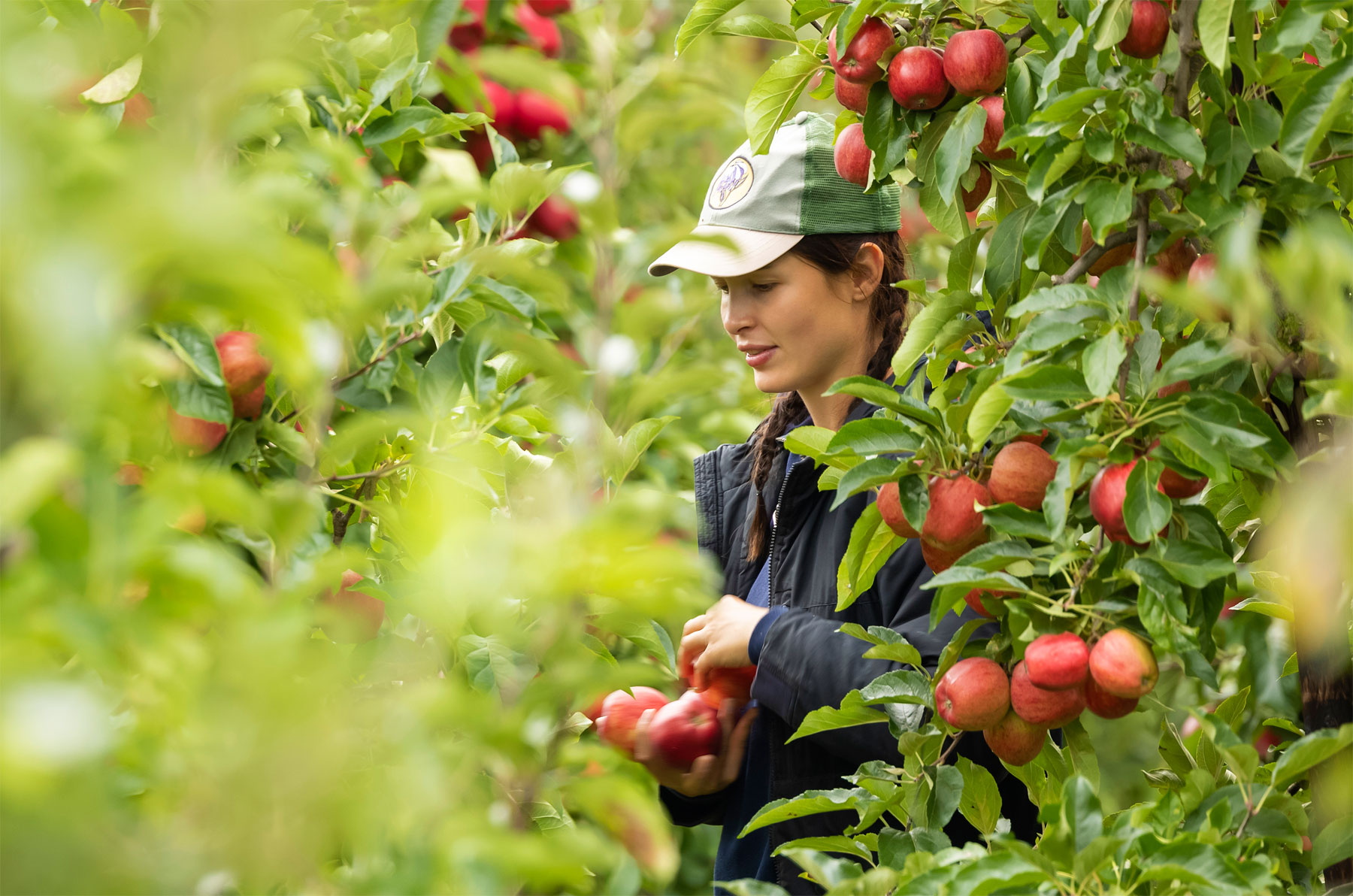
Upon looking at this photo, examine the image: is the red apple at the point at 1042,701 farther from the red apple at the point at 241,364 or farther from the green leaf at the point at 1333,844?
the red apple at the point at 241,364

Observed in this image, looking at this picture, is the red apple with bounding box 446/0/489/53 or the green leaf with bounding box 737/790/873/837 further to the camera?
the red apple with bounding box 446/0/489/53

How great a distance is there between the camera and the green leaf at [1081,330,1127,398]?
955 mm

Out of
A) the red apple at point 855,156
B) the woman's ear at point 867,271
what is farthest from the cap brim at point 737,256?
the red apple at point 855,156

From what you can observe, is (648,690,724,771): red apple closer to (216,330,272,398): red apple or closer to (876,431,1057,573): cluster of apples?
(876,431,1057,573): cluster of apples

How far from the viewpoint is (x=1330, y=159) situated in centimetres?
108

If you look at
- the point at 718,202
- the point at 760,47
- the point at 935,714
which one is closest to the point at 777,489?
the point at 718,202

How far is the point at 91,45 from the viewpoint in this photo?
44 centimetres

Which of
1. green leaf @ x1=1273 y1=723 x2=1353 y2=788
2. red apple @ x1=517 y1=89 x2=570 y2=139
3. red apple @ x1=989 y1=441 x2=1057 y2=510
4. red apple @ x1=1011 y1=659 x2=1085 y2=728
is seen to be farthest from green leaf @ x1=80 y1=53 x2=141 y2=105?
red apple @ x1=517 y1=89 x2=570 y2=139

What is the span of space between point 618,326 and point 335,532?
2.79ft

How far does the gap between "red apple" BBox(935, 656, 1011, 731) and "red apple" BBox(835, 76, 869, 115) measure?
1.94ft

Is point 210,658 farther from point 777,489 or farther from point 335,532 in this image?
point 777,489

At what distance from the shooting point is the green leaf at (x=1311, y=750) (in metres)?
0.93

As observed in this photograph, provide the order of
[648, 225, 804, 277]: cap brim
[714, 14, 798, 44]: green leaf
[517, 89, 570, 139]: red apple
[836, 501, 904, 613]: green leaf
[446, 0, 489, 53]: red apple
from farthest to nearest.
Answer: [517, 89, 570, 139]: red apple < [446, 0, 489, 53]: red apple < [648, 225, 804, 277]: cap brim < [714, 14, 798, 44]: green leaf < [836, 501, 904, 613]: green leaf

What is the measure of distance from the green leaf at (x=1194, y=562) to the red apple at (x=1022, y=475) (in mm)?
98
